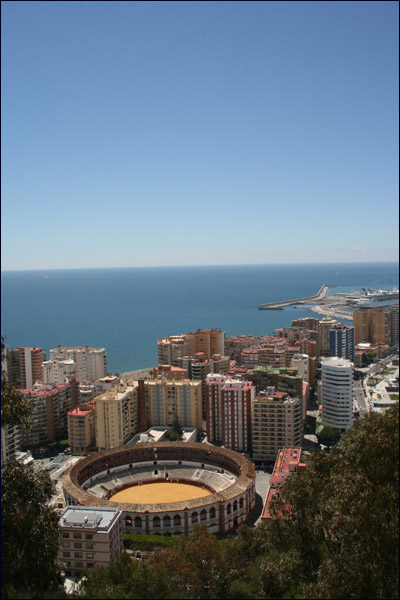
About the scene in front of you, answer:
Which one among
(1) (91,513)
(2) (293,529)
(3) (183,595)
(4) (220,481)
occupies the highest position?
(2) (293,529)

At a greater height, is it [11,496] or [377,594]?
[11,496]

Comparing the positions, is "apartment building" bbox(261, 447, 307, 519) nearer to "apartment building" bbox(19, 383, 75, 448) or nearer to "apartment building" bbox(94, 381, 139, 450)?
"apartment building" bbox(94, 381, 139, 450)

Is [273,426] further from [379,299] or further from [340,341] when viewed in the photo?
[379,299]

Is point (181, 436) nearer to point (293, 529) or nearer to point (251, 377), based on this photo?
point (251, 377)

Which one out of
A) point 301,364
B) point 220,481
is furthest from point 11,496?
point 301,364

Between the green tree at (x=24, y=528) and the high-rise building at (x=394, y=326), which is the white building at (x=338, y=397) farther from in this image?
the high-rise building at (x=394, y=326)

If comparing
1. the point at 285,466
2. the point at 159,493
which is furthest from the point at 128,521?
the point at 285,466
